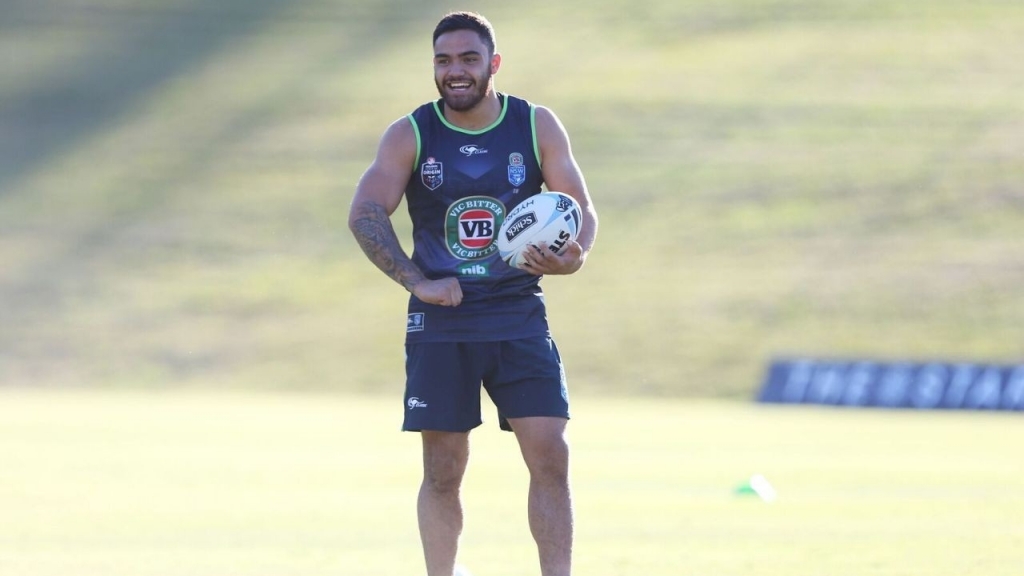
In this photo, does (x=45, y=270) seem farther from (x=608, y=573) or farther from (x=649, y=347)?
(x=608, y=573)

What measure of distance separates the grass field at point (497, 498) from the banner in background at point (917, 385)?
10.1 feet

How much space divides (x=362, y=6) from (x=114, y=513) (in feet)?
121

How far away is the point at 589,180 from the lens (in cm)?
3688

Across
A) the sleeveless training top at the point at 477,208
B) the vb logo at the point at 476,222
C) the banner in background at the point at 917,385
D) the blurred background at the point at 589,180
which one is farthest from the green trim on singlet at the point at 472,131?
the blurred background at the point at 589,180

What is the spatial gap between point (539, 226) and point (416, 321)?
716 mm

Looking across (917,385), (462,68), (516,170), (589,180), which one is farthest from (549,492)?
(589,180)

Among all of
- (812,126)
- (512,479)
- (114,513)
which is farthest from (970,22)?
(114,513)

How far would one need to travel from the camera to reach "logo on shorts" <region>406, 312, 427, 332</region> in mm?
7036

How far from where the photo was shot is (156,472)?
13484 mm

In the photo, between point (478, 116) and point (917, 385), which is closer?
point (478, 116)

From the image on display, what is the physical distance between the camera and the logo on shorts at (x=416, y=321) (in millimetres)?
7036

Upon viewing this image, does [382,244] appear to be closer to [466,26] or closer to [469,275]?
[469,275]

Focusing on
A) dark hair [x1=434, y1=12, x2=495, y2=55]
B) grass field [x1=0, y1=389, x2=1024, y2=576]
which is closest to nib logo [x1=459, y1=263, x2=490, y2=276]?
dark hair [x1=434, y1=12, x2=495, y2=55]

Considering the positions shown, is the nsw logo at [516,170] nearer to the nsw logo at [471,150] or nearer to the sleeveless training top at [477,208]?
the sleeveless training top at [477,208]
